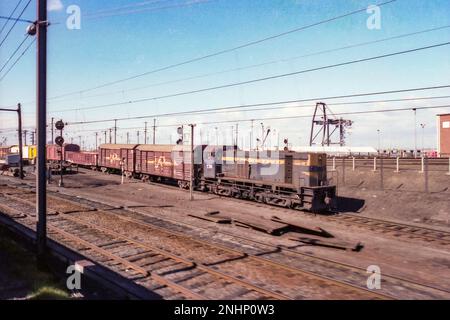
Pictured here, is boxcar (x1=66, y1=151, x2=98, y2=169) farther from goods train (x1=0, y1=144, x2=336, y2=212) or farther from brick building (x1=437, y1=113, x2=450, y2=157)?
brick building (x1=437, y1=113, x2=450, y2=157)

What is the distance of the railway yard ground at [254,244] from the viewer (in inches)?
364

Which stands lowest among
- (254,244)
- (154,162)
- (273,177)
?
(254,244)

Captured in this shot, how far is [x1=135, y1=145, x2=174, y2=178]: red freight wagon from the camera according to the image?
31109 mm

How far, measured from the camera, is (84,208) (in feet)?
66.3

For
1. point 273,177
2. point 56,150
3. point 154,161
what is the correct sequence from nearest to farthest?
1. point 273,177
2. point 154,161
3. point 56,150

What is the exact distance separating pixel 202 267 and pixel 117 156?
3176 cm

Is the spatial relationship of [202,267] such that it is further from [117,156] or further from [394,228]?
[117,156]

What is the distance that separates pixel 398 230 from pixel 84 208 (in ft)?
52.2

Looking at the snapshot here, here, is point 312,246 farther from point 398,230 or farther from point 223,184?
point 223,184

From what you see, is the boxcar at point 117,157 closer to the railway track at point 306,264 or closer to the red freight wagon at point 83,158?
the red freight wagon at point 83,158

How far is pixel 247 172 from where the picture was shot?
23.8 meters

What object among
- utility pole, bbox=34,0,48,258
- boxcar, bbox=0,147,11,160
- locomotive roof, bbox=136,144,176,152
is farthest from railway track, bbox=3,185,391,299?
boxcar, bbox=0,147,11,160

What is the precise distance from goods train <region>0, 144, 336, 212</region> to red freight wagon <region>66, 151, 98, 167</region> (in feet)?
36.3

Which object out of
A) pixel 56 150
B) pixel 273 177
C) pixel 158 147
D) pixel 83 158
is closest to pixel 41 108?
pixel 273 177
